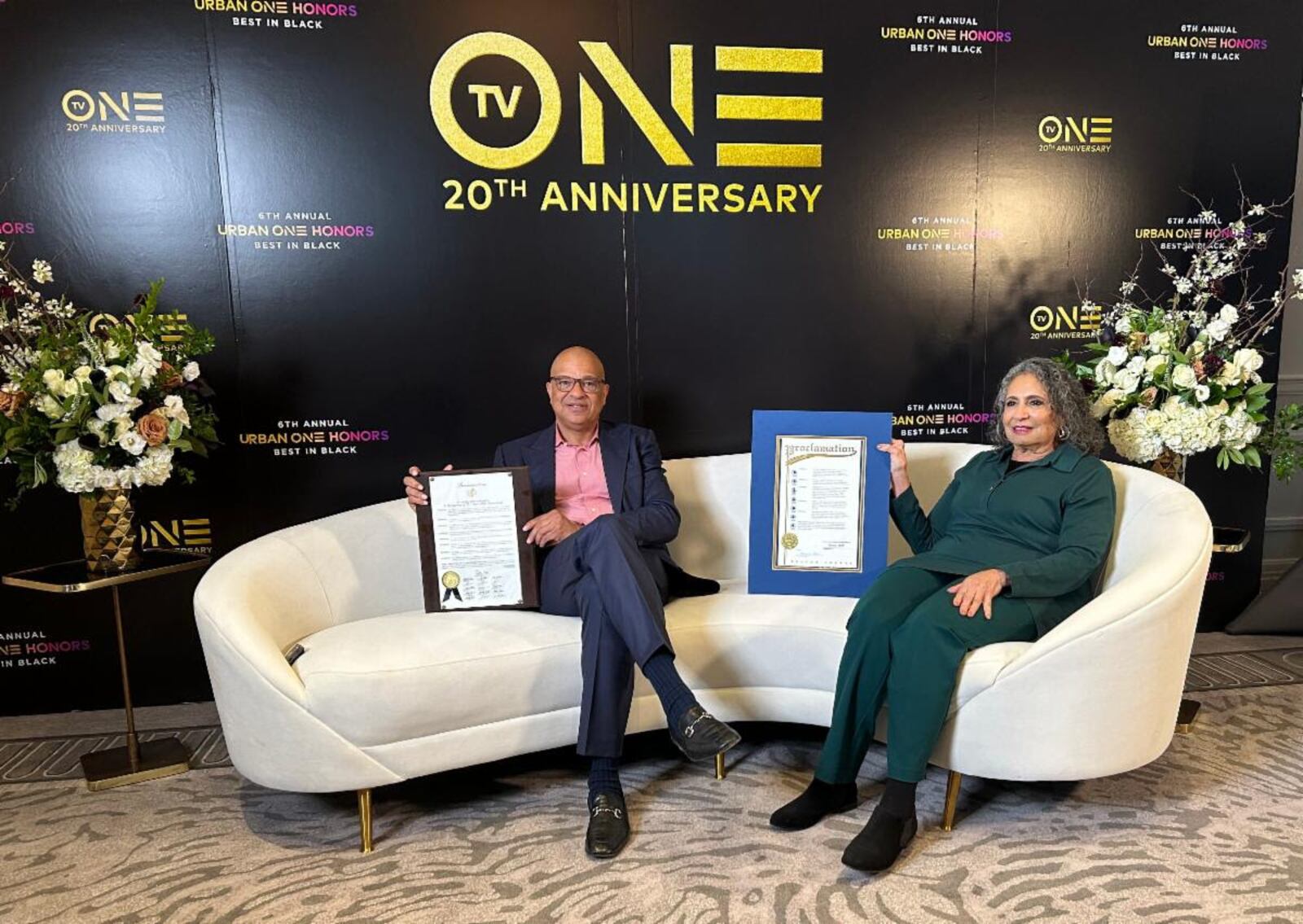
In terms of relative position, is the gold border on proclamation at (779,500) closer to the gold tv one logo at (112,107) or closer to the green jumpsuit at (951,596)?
the green jumpsuit at (951,596)

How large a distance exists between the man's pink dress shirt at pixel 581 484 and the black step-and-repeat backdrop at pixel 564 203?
61cm

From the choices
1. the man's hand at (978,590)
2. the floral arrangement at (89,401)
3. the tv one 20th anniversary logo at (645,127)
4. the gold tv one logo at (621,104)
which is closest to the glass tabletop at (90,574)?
the floral arrangement at (89,401)

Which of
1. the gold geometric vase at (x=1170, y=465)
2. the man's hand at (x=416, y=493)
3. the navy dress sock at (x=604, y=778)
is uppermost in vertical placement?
the man's hand at (x=416, y=493)

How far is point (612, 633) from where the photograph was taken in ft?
8.64

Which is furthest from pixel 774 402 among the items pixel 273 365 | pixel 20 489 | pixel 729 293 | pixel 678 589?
pixel 20 489

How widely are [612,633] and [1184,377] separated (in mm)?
2022

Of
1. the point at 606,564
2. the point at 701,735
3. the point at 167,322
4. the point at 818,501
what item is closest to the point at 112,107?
the point at 167,322

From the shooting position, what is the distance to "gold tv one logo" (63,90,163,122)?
10.9ft

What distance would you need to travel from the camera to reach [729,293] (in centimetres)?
382

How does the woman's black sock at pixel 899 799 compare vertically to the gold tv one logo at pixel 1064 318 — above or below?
below

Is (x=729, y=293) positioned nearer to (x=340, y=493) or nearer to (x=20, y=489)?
(x=340, y=493)

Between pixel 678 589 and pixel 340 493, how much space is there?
143 cm

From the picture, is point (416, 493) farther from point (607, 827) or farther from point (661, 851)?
point (661, 851)

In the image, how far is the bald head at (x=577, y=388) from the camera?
121 inches
